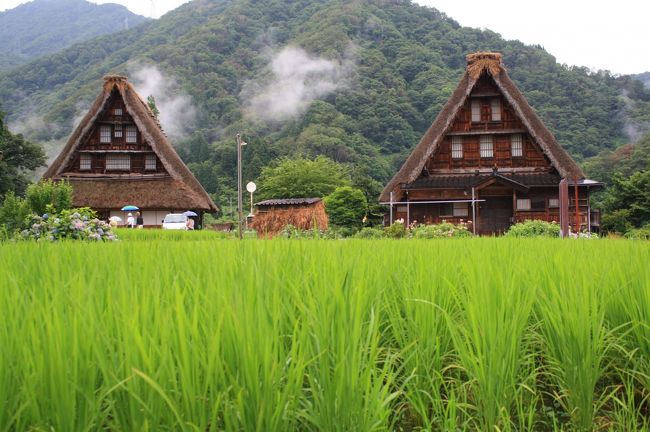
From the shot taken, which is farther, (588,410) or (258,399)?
(588,410)

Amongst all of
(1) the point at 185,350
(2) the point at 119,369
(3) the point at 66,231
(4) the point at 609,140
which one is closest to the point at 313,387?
(1) the point at 185,350

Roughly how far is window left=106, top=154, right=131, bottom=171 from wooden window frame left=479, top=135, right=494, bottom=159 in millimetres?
14052

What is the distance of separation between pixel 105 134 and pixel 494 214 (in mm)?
15687

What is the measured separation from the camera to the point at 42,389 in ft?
3.18

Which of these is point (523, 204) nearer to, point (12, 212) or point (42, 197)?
point (42, 197)

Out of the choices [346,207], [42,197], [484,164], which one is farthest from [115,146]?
[484,164]

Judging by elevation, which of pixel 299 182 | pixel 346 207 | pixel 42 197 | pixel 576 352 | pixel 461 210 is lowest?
pixel 576 352

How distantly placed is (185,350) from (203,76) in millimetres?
78980

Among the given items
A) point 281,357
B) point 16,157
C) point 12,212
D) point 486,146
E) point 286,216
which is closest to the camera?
point 281,357

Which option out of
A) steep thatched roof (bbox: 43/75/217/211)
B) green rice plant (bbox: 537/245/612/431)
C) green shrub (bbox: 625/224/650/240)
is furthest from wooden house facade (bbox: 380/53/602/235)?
green rice plant (bbox: 537/245/612/431)

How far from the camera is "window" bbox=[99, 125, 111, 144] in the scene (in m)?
22.6

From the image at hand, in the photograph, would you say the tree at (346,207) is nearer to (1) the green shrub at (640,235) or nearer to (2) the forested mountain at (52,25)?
(1) the green shrub at (640,235)

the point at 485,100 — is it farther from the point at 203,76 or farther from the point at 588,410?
the point at 203,76

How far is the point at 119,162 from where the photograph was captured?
900 inches
